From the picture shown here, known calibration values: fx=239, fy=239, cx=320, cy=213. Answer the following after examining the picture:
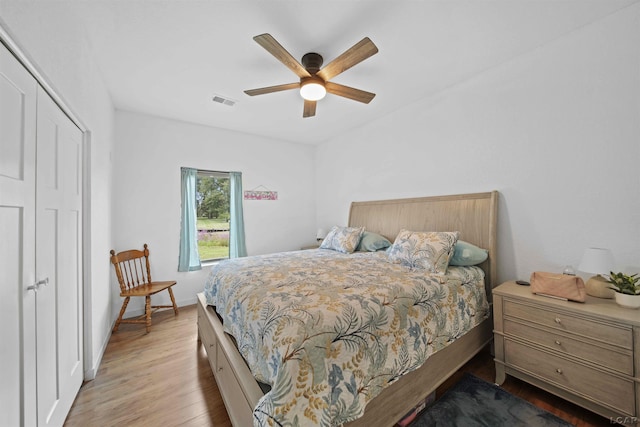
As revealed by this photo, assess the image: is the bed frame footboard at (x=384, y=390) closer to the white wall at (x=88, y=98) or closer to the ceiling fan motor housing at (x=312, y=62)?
the white wall at (x=88, y=98)

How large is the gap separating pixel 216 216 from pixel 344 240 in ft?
7.25

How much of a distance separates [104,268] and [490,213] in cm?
390

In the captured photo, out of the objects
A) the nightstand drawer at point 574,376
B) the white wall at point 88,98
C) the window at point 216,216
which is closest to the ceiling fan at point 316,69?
the white wall at point 88,98

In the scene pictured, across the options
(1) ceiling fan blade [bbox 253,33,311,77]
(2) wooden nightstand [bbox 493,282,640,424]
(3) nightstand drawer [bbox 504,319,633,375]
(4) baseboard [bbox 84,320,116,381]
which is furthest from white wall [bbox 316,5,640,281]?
(4) baseboard [bbox 84,320,116,381]

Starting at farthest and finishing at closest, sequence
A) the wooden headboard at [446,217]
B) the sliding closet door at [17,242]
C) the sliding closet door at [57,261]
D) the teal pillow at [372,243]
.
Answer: the teal pillow at [372,243] < the wooden headboard at [446,217] < the sliding closet door at [57,261] < the sliding closet door at [17,242]

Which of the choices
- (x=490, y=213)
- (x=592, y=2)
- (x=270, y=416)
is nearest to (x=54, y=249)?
(x=270, y=416)

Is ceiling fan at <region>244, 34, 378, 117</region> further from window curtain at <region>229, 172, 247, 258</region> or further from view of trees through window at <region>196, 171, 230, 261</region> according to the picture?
view of trees through window at <region>196, 171, 230, 261</region>

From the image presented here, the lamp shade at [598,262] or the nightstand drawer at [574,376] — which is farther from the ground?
the lamp shade at [598,262]

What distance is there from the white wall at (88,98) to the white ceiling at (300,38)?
0.22m

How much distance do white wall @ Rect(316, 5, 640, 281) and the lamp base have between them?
198 millimetres

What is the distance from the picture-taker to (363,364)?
118 cm

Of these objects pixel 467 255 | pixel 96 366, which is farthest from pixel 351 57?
pixel 96 366

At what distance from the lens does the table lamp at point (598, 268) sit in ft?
5.13

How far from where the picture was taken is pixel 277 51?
1.69 meters
